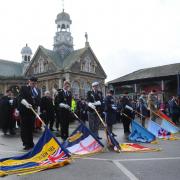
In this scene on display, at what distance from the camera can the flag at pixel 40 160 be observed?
228 inches

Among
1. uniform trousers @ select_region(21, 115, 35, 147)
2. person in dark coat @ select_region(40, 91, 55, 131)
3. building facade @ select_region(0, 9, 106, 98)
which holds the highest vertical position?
building facade @ select_region(0, 9, 106, 98)

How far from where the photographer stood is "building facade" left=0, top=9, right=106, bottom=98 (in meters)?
48.9

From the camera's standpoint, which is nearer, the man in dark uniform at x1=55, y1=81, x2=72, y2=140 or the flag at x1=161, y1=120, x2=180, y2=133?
the man in dark uniform at x1=55, y1=81, x2=72, y2=140

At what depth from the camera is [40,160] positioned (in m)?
6.36

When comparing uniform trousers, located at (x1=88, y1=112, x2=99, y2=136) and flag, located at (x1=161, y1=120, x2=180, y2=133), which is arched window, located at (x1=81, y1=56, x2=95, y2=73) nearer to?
flag, located at (x1=161, y1=120, x2=180, y2=133)

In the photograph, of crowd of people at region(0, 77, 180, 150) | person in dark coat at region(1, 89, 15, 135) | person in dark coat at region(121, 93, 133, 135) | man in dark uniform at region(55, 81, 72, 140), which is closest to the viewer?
crowd of people at region(0, 77, 180, 150)

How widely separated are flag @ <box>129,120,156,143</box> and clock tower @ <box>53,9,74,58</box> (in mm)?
43893

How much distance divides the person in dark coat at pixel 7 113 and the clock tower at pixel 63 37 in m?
40.3

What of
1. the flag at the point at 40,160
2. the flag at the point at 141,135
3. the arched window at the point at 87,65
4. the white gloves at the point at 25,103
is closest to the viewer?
the flag at the point at 40,160

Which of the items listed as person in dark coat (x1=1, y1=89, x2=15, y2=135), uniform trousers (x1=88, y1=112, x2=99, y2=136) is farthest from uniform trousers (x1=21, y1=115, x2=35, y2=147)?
person in dark coat (x1=1, y1=89, x2=15, y2=135)

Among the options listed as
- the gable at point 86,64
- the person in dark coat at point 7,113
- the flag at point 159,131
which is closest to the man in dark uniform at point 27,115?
the person in dark coat at point 7,113

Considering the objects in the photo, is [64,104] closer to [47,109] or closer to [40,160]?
[40,160]

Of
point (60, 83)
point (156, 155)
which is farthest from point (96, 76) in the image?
point (156, 155)

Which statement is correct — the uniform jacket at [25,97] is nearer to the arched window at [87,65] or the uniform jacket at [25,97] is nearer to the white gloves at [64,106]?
the white gloves at [64,106]
